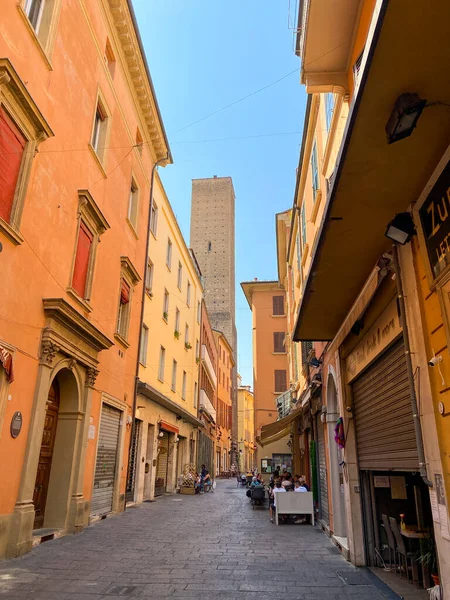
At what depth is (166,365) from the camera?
2103 cm

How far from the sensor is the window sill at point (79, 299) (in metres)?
→ 10.0

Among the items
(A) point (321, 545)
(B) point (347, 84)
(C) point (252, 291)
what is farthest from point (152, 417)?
(C) point (252, 291)

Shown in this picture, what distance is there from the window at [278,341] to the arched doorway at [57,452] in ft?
83.3

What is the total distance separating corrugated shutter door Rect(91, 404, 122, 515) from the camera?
38.7ft

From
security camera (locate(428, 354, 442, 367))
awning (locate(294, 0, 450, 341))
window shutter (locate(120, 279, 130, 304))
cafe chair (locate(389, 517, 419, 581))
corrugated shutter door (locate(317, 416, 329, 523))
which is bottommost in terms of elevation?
cafe chair (locate(389, 517, 419, 581))

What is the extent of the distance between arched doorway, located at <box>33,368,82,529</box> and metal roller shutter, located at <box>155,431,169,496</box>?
1002cm

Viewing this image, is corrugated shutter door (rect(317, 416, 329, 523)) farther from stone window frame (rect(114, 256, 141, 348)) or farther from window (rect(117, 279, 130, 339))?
window (rect(117, 279, 130, 339))

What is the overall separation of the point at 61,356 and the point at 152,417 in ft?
29.9

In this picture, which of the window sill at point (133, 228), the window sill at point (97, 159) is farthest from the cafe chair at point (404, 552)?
the window sill at point (133, 228)

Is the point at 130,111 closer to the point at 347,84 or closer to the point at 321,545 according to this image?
the point at 347,84

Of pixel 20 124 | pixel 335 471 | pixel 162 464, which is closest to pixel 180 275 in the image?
pixel 162 464

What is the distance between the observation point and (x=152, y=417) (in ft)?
58.8

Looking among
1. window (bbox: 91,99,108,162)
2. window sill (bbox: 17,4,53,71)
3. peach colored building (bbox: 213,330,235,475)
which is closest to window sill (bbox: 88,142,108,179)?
window (bbox: 91,99,108,162)

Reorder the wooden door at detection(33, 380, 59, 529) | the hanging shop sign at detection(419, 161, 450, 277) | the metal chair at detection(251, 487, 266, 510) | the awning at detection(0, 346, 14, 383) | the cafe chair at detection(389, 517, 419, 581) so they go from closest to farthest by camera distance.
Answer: the hanging shop sign at detection(419, 161, 450, 277)
the cafe chair at detection(389, 517, 419, 581)
the awning at detection(0, 346, 14, 383)
the wooden door at detection(33, 380, 59, 529)
the metal chair at detection(251, 487, 266, 510)
